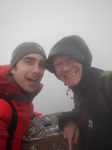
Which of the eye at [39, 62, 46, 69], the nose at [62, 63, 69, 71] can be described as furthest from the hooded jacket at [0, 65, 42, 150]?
the nose at [62, 63, 69, 71]

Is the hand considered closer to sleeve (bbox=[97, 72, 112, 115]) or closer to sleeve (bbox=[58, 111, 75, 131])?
sleeve (bbox=[58, 111, 75, 131])

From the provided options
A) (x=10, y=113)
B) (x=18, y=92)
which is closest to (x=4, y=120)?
(x=10, y=113)

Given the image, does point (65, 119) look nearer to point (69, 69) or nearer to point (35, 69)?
point (69, 69)

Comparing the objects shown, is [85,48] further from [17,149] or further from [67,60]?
[17,149]

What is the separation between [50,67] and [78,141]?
188 cm

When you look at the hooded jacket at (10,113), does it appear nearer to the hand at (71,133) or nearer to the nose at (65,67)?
the hand at (71,133)

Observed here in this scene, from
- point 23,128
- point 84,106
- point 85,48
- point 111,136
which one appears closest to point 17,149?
point 23,128

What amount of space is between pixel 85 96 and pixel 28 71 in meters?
1.60

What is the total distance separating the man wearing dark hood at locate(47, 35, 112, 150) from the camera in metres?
2.07

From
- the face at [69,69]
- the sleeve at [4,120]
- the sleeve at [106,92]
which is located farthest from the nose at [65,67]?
the sleeve at [4,120]

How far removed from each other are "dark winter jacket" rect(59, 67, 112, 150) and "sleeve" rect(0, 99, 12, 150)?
1076 mm

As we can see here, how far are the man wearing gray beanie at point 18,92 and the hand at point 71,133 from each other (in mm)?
819

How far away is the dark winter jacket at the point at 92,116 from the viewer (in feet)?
6.76

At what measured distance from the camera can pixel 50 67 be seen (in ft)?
11.6
